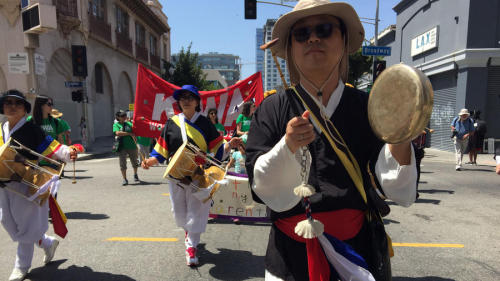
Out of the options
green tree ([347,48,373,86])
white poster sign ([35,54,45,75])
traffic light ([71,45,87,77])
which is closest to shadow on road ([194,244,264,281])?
traffic light ([71,45,87,77])

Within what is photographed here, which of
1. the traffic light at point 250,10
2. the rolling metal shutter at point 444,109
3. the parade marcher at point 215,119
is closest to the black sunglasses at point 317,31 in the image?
the parade marcher at point 215,119

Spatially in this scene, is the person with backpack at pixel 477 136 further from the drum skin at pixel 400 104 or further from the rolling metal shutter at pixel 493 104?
the drum skin at pixel 400 104

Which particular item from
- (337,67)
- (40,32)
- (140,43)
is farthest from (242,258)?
(140,43)

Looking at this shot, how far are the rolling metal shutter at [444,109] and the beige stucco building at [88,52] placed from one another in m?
16.9

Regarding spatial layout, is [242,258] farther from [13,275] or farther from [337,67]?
[337,67]

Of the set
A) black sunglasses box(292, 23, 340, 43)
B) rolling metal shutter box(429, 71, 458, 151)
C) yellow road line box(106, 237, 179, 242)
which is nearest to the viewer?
black sunglasses box(292, 23, 340, 43)

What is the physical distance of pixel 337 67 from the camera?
1.42m

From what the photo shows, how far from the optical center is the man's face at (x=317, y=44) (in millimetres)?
1335

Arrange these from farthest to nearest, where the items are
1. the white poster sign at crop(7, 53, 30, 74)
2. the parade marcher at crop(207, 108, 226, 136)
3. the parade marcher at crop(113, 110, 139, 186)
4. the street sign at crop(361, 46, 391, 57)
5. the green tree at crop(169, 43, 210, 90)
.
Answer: the green tree at crop(169, 43, 210, 90), the white poster sign at crop(7, 53, 30, 74), the street sign at crop(361, 46, 391, 57), the parade marcher at crop(113, 110, 139, 186), the parade marcher at crop(207, 108, 226, 136)

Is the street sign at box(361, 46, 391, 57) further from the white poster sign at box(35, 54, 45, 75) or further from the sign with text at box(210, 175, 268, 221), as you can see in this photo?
the white poster sign at box(35, 54, 45, 75)

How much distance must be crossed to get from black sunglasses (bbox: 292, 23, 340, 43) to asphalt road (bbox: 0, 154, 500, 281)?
2.47 metres

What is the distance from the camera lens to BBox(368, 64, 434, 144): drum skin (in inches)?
38.2

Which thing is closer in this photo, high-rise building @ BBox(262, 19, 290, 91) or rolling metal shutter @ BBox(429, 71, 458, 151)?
high-rise building @ BBox(262, 19, 290, 91)

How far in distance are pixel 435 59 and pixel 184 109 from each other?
628 inches
